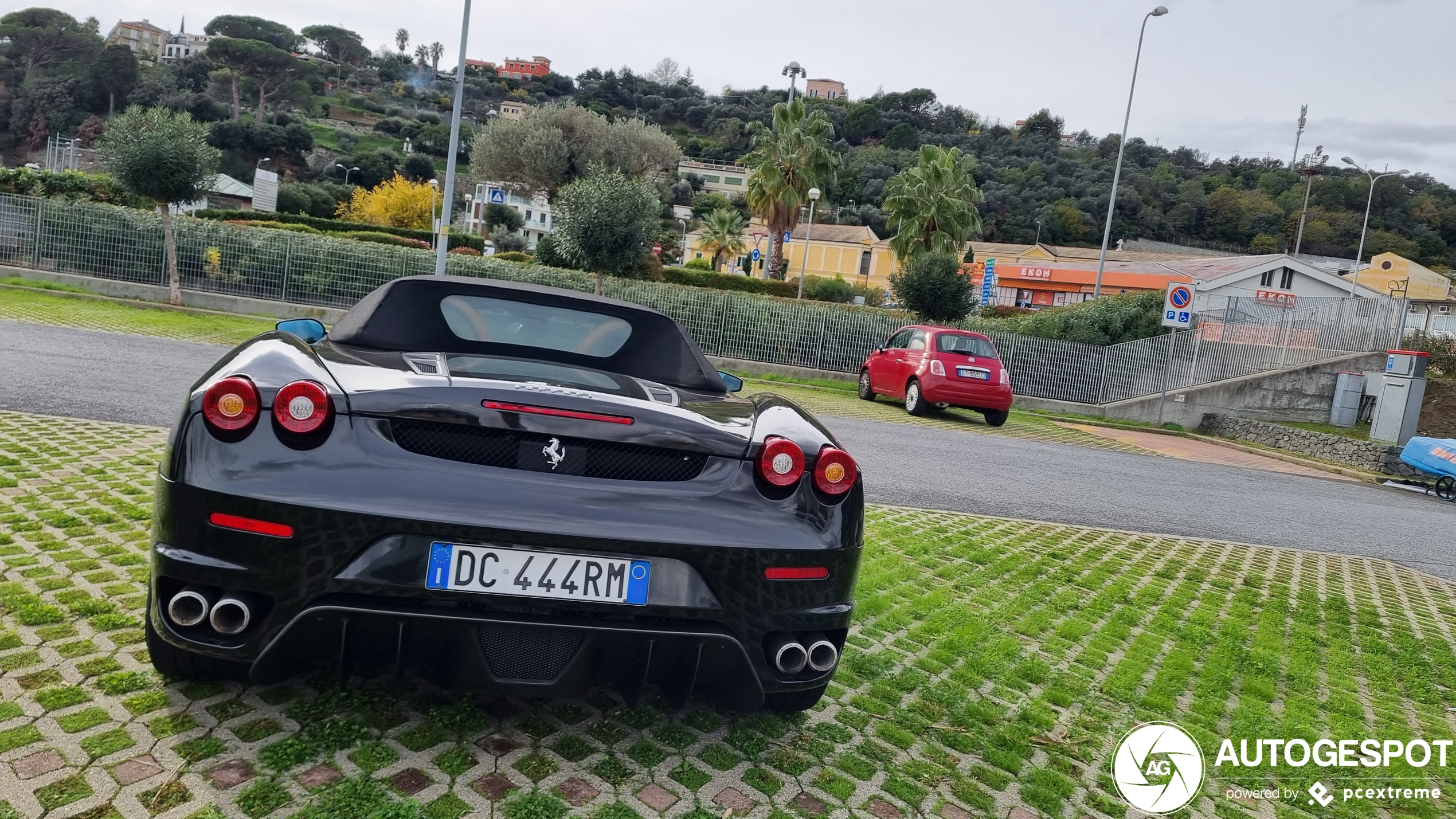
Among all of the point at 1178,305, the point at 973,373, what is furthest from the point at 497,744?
the point at 1178,305

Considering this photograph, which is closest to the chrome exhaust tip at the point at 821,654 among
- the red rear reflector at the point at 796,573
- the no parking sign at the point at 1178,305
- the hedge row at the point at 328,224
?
the red rear reflector at the point at 796,573

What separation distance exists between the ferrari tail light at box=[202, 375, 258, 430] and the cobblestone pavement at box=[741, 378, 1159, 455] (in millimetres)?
11457

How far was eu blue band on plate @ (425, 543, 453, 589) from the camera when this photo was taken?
212 cm

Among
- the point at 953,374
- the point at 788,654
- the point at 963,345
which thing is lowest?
the point at 788,654

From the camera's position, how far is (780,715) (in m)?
3.01

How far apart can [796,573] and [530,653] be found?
2.29 ft

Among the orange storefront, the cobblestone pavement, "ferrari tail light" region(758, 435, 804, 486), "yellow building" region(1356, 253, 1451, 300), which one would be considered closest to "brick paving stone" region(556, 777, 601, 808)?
"ferrari tail light" region(758, 435, 804, 486)

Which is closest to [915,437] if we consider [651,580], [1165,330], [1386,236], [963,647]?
[963,647]

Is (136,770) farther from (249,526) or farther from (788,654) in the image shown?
(788,654)

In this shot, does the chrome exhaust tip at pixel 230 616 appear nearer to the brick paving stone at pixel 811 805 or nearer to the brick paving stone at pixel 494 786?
the brick paving stone at pixel 494 786

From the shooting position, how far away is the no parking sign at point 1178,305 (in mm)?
20344

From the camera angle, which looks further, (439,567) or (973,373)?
(973,373)

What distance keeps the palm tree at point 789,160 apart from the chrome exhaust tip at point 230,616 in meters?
45.0

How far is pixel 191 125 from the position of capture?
18.8 meters
